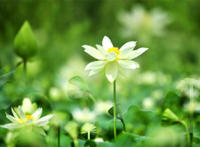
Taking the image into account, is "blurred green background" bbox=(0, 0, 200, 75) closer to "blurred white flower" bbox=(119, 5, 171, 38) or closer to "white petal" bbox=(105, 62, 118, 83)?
"blurred white flower" bbox=(119, 5, 171, 38)

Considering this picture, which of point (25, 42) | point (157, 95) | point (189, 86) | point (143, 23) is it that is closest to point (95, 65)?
point (25, 42)

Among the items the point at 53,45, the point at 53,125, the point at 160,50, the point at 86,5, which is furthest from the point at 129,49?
the point at 86,5

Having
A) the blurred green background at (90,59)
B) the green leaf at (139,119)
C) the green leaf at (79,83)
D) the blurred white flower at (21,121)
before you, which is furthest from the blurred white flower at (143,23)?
the blurred white flower at (21,121)

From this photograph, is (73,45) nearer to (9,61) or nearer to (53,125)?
(9,61)

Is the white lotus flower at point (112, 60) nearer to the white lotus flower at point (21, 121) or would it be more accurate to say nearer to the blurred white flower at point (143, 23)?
the white lotus flower at point (21, 121)

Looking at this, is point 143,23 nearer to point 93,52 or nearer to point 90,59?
point 90,59

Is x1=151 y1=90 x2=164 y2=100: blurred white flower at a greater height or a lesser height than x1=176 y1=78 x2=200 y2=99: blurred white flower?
lesser

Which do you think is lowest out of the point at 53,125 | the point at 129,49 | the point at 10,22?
the point at 53,125

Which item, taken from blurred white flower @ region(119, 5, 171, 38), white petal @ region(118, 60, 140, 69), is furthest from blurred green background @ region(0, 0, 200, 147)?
white petal @ region(118, 60, 140, 69)
